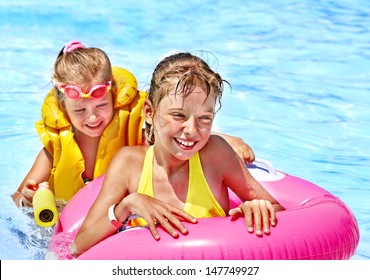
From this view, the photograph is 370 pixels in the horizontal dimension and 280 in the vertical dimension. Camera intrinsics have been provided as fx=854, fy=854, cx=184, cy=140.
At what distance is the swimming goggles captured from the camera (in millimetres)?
4789

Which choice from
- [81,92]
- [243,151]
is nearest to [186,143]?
[243,151]

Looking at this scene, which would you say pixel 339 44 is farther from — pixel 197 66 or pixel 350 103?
pixel 197 66

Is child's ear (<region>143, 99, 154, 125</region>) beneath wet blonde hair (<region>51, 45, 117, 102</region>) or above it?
above

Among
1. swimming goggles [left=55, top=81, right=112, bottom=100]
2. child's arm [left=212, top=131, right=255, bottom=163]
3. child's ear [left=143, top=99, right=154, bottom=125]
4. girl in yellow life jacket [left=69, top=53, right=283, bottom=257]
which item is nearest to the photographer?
girl in yellow life jacket [left=69, top=53, right=283, bottom=257]

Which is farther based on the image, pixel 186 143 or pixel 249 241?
pixel 186 143

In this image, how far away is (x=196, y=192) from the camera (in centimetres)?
390

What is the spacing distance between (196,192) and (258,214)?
0.40 metres

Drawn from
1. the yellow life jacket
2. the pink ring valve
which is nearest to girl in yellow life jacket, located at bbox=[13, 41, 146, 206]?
the yellow life jacket

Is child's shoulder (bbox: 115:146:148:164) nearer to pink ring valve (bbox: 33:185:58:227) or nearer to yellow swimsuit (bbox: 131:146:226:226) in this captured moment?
yellow swimsuit (bbox: 131:146:226:226)

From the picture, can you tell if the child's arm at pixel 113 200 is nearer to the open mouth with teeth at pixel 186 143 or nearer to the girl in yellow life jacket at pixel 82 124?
the open mouth with teeth at pixel 186 143

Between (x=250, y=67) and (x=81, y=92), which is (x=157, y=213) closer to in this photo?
(x=81, y=92)

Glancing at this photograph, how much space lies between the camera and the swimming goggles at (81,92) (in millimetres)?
4789

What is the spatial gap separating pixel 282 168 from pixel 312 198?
253 cm
